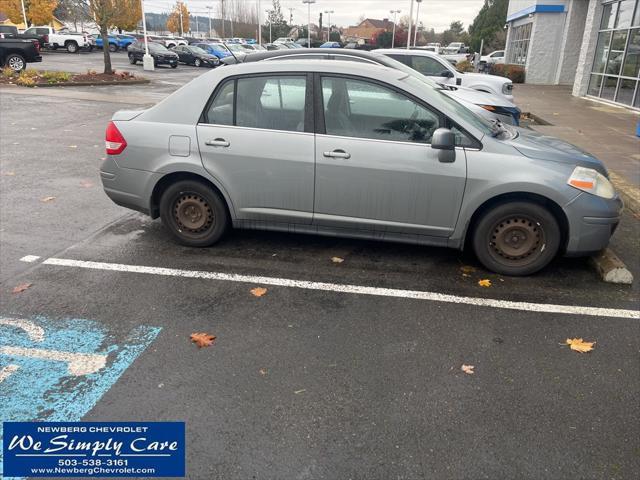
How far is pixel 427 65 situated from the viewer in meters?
12.0

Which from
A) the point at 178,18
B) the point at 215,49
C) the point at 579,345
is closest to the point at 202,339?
the point at 579,345

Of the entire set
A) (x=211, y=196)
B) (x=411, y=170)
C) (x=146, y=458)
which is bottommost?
(x=146, y=458)

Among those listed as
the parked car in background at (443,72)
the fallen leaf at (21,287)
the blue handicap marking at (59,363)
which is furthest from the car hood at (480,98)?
the blue handicap marking at (59,363)

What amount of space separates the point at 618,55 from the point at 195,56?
94.0ft

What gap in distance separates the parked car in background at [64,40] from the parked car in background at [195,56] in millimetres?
10301

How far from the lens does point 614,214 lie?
176 inches

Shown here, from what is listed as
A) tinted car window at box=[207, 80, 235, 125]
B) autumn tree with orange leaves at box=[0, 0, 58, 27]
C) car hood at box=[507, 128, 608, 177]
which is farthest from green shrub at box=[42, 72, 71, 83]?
autumn tree with orange leaves at box=[0, 0, 58, 27]

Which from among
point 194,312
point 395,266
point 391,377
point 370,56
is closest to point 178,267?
point 194,312

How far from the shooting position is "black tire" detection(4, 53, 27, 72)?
21.3m

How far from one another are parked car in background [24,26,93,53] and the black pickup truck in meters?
23.8

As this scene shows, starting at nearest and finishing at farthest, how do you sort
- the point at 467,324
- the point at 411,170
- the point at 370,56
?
1. the point at 467,324
2. the point at 411,170
3. the point at 370,56

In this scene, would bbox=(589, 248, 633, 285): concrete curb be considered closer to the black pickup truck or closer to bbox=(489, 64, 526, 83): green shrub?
the black pickup truck

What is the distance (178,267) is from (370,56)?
485cm

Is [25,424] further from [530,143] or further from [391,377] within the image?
[530,143]
